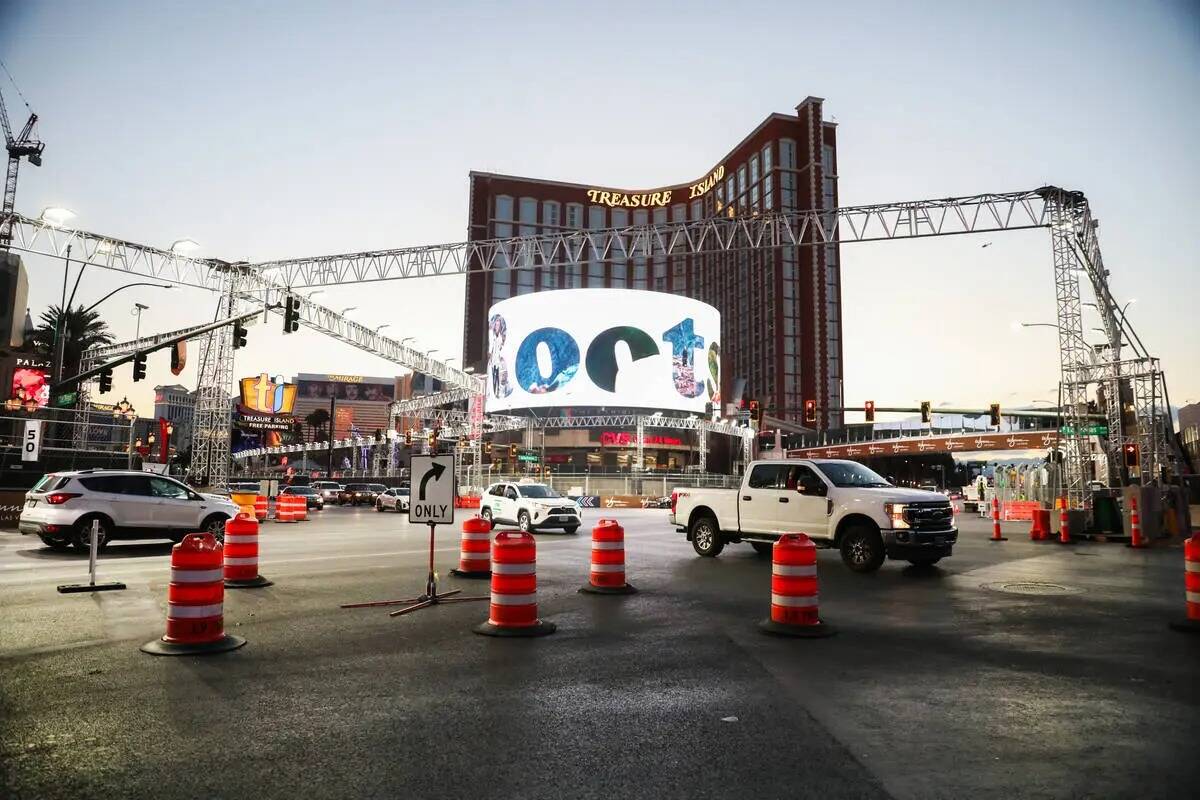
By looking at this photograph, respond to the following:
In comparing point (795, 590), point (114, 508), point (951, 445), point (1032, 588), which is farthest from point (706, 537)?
point (951, 445)

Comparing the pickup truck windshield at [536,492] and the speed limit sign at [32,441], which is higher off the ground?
the speed limit sign at [32,441]

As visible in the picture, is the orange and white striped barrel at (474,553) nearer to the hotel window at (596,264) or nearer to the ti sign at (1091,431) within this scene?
the ti sign at (1091,431)

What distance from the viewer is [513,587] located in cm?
921

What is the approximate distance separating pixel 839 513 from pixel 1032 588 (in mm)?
3384

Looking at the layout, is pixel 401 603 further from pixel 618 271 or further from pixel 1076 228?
pixel 618 271

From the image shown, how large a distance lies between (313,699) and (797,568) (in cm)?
523

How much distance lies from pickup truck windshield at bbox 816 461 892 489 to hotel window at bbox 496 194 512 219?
432ft

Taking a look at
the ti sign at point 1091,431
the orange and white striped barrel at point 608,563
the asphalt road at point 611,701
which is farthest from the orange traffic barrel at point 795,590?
the ti sign at point 1091,431

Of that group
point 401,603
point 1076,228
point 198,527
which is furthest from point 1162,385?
point 198,527

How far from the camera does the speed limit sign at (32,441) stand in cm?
2416

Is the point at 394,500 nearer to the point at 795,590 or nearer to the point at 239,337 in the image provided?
the point at 239,337

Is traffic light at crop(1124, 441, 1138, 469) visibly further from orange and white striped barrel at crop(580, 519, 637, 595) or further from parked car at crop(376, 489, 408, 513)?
parked car at crop(376, 489, 408, 513)

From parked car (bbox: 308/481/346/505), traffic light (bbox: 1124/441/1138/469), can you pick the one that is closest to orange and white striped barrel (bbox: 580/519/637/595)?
traffic light (bbox: 1124/441/1138/469)

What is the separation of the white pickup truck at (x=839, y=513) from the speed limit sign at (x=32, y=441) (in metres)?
19.9
